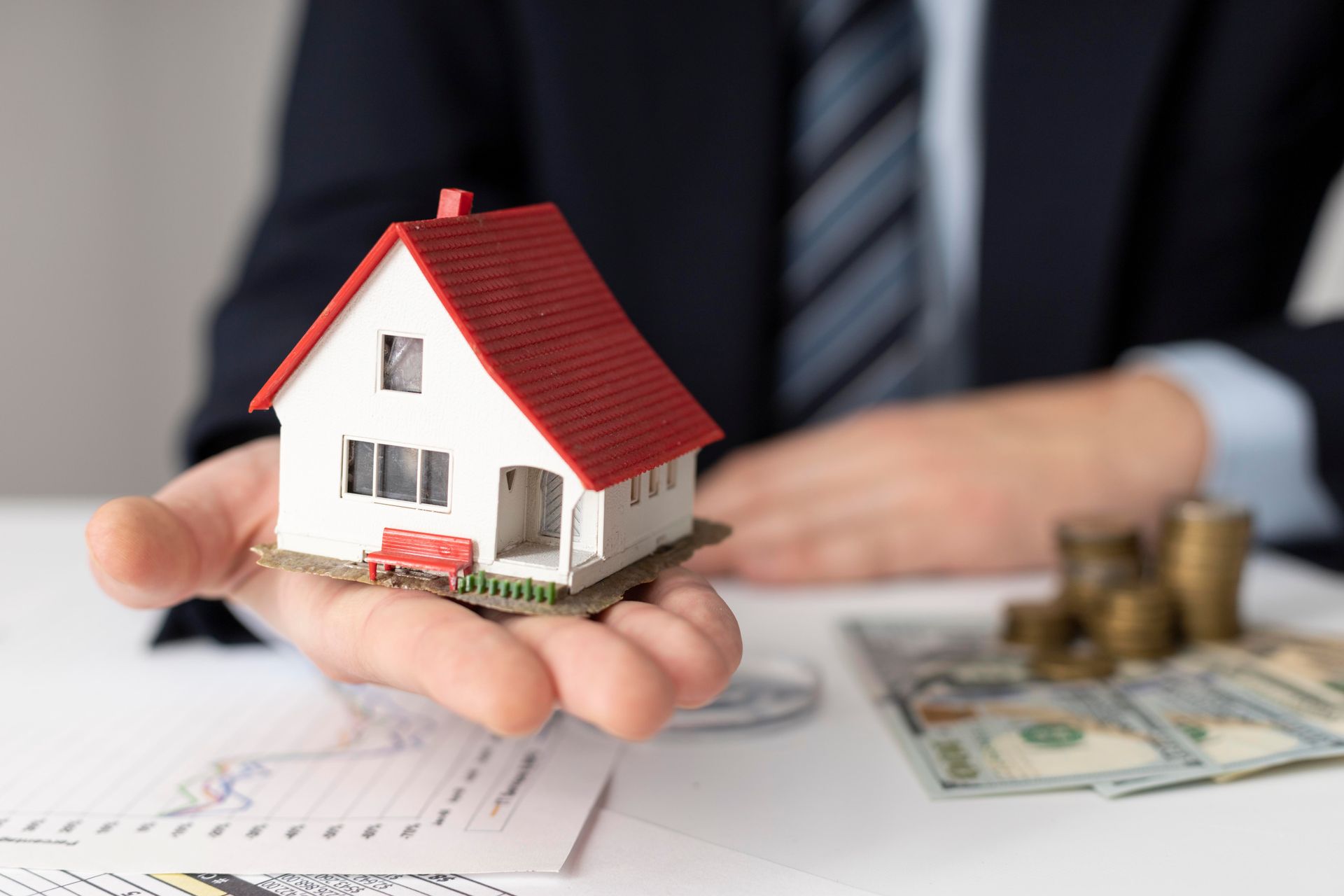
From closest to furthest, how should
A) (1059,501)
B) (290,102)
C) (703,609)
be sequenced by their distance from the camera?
(703,609) → (1059,501) → (290,102)

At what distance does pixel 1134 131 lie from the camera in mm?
1861

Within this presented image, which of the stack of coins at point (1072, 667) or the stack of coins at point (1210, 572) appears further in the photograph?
the stack of coins at point (1210, 572)

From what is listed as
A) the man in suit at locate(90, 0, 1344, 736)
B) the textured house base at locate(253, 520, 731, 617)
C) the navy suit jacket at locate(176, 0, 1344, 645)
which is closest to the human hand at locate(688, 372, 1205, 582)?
the man in suit at locate(90, 0, 1344, 736)

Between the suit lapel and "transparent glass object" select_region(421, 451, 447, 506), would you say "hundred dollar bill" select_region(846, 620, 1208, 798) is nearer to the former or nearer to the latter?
"transparent glass object" select_region(421, 451, 447, 506)

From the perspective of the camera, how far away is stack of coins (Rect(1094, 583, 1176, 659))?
137 cm

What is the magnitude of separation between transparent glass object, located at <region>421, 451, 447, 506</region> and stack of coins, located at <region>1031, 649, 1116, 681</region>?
→ 0.73m

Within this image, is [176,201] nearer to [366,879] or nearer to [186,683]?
[186,683]

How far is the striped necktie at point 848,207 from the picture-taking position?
201 centimetres

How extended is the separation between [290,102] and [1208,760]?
1.57m

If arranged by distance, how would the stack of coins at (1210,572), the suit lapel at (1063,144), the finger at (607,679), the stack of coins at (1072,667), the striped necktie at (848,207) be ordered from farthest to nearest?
the striped necktie at (848,207), the suit lapel at (1063,144), the stack of coins at (1210,572), the stack of coins at (1072,667), the finger at (607,679)

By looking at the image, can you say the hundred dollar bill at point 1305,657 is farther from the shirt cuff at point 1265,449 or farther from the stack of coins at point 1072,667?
the shirt cuff at point 1265,449

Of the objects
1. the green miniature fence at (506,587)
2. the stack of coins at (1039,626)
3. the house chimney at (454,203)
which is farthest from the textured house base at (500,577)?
the stack of coins at (1039,626)

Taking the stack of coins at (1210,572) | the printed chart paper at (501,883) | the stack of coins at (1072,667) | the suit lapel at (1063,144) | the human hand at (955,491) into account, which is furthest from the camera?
the suit lapel at (1063,144)

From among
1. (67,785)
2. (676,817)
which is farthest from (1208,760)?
(67,785)
